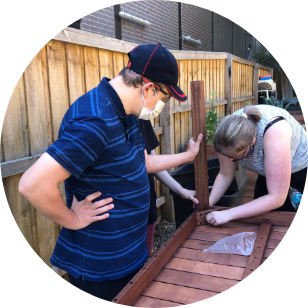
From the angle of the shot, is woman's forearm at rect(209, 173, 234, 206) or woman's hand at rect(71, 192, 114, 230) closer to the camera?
woman's hand at rect(71, 192, 114, 230)

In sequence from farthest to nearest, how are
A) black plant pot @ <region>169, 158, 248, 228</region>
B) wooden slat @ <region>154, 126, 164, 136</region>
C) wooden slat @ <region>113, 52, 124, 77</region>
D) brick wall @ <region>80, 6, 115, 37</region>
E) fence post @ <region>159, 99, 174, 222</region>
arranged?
brick wall @ <region>80, 6, 115, 37</region> < fence post @ <region>159, 99, 174, 222</region> < wooden slat @ <region>154, 126, 164, 136</region> < wooden slat @ <region>113, 52, 124, 77</region> < black plant pot @ <region>169, 158, 248, 228</region>

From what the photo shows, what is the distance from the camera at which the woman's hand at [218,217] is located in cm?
220

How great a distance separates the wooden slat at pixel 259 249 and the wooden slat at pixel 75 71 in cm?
183

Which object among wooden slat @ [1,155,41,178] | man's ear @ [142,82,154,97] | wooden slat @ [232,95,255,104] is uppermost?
man's ear @ [142,82,154,97]

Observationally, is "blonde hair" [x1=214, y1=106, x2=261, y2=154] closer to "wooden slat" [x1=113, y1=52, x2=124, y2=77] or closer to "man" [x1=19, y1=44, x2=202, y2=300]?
"man" [x1=19, y1=44, x2=202, y2=300]

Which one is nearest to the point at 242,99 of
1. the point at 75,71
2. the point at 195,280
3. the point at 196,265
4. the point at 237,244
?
the point at 75,71

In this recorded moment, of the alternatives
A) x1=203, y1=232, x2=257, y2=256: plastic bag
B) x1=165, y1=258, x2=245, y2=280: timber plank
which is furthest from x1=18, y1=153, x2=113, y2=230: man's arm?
x1=203, y1=232, x2=257, y2=256: plastic bag

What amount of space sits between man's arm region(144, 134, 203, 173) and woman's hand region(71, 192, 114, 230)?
665 millimetres

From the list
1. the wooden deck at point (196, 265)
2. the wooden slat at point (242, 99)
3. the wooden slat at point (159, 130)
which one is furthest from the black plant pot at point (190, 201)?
the wooden slat at point (242, 99)

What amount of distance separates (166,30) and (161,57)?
713cm

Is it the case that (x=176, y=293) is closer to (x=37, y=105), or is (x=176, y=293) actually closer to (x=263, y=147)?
(x=263, y=147)

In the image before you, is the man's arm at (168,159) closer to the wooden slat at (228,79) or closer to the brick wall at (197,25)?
the wooden slat at (228,79)

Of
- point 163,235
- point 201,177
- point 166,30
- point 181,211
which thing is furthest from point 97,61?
point 166,30

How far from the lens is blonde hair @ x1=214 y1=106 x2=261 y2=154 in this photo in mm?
1984
